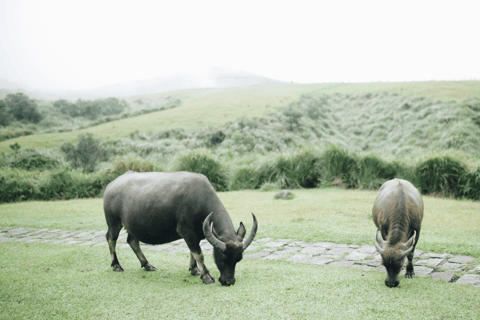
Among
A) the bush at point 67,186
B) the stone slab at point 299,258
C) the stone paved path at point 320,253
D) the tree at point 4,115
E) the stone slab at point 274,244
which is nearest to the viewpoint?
the stone paved path at point 320,253

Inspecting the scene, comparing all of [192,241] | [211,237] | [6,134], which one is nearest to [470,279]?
[211,237]

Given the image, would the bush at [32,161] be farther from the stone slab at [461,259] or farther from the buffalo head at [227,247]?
the stone slab at [461,259]

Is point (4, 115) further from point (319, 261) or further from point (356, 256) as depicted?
point (356, 256)

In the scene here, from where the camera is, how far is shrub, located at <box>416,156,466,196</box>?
12.0 meters

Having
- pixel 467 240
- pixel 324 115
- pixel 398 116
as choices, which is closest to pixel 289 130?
pixel 324 115

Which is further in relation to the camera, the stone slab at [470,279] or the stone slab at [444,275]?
the stone slab at [444,275]

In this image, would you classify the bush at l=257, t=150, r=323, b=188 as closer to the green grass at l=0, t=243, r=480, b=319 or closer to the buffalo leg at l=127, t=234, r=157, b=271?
the green grass at l=0, t=243, r=480, b=319

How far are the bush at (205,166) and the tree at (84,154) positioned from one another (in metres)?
7.72

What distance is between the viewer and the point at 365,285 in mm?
4297

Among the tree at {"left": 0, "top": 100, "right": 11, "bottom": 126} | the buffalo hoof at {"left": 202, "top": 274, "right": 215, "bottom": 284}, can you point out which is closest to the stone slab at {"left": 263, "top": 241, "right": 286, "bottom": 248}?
the buffalo hoof at {"left": 202, "top": 274, "right": 215, "bottom": 284}

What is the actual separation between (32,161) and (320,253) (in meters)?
19.1

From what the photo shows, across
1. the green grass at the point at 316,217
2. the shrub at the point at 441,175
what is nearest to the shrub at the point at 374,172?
the green grass at the point at 316,217

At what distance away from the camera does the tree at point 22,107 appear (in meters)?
32.9

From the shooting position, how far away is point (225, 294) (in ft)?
13.3
